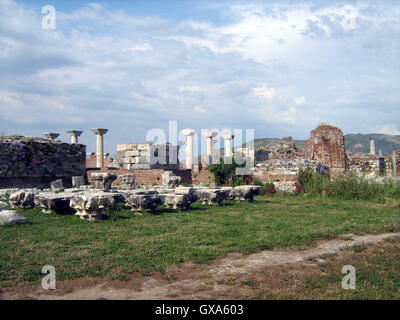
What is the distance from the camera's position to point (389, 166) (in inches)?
1076

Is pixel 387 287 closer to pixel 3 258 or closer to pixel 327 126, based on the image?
pixel 3 258

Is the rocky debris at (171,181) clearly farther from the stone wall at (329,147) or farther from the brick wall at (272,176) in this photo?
the stone wall at (329,147)

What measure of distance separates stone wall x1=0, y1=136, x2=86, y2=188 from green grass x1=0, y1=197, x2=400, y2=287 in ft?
25.0

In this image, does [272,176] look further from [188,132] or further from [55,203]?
[188,132]

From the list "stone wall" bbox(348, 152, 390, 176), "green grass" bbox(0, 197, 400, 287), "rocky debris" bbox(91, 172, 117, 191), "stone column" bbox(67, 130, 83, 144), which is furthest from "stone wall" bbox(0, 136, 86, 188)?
"stone wall" bbox(348, 152, 390, 176)

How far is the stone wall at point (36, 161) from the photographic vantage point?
1731 centimetres

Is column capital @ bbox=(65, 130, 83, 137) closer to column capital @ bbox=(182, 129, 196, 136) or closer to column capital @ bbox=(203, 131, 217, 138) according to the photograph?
column capital @ bbox=(182, 129, 196, 136)

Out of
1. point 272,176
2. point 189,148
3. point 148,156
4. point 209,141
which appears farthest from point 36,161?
point 209,141

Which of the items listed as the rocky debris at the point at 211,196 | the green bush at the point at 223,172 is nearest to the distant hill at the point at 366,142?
the green bush at the point at 223,172

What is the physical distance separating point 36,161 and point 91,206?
10.5 metres

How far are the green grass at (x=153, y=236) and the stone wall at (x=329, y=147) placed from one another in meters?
9.71

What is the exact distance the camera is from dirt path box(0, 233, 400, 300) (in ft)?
14.0

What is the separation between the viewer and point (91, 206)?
9.25 meters
